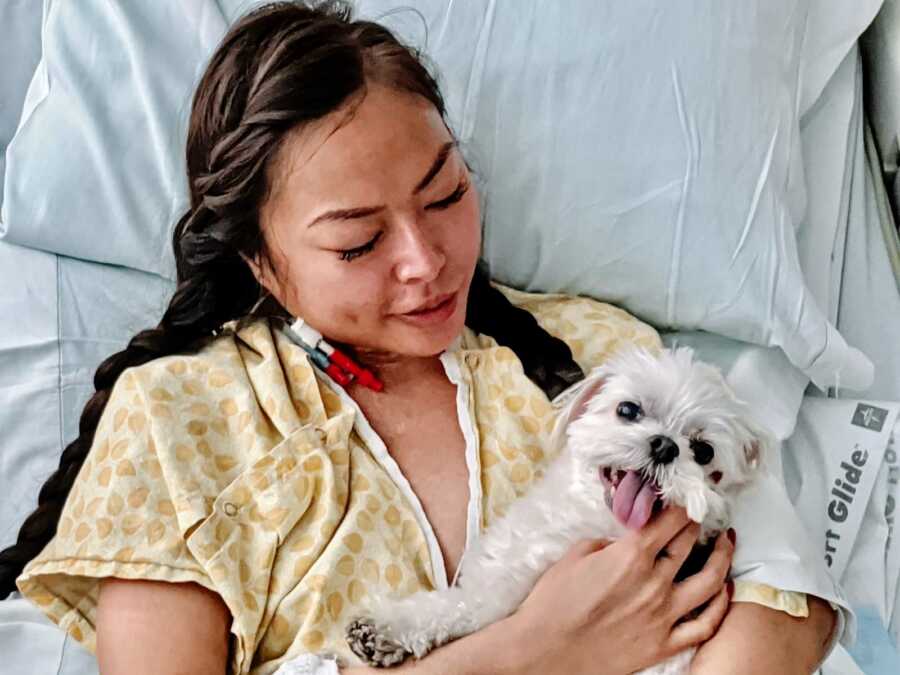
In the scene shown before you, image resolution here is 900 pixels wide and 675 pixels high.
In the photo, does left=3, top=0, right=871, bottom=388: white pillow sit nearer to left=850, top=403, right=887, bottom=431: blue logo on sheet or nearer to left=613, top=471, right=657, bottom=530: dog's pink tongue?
left=850, top=403, right=887, bottom=431: blue logo on sheet

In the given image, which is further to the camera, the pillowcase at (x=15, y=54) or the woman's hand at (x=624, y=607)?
the pillowcase at (x=15, y=54)

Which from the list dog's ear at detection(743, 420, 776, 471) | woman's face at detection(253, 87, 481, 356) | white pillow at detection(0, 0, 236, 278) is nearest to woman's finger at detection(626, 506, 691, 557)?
dog's ear at detection(743, 420, 776, 471)

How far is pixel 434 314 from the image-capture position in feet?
4.57

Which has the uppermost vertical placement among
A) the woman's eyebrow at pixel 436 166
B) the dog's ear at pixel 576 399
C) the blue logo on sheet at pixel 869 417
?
the woman's eyebrow at pixel 436 166

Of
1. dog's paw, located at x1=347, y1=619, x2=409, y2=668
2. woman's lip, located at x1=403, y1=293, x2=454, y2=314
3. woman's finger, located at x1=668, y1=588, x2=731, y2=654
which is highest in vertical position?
woman's lip, located at x1=403, y1=293, x2=454, y2=314

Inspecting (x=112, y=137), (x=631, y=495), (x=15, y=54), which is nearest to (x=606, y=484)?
(x=631, y=495)

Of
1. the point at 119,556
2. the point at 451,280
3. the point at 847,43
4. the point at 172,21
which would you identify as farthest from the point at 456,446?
the point at 847,43

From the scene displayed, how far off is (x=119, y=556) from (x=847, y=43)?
1.41 meters

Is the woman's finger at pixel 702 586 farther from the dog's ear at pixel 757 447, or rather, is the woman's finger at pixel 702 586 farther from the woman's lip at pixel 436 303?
the woman's lip at pixel 436 303

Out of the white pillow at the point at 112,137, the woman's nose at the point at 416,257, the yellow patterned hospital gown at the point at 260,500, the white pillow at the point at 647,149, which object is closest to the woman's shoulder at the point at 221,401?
the yellow patterned hospital gown at the point at 260,500

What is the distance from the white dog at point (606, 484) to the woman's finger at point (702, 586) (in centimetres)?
5

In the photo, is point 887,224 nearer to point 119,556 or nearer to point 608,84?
point 608,84

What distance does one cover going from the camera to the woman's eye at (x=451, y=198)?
135 centimetres

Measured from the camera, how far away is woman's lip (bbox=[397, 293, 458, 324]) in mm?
1388
